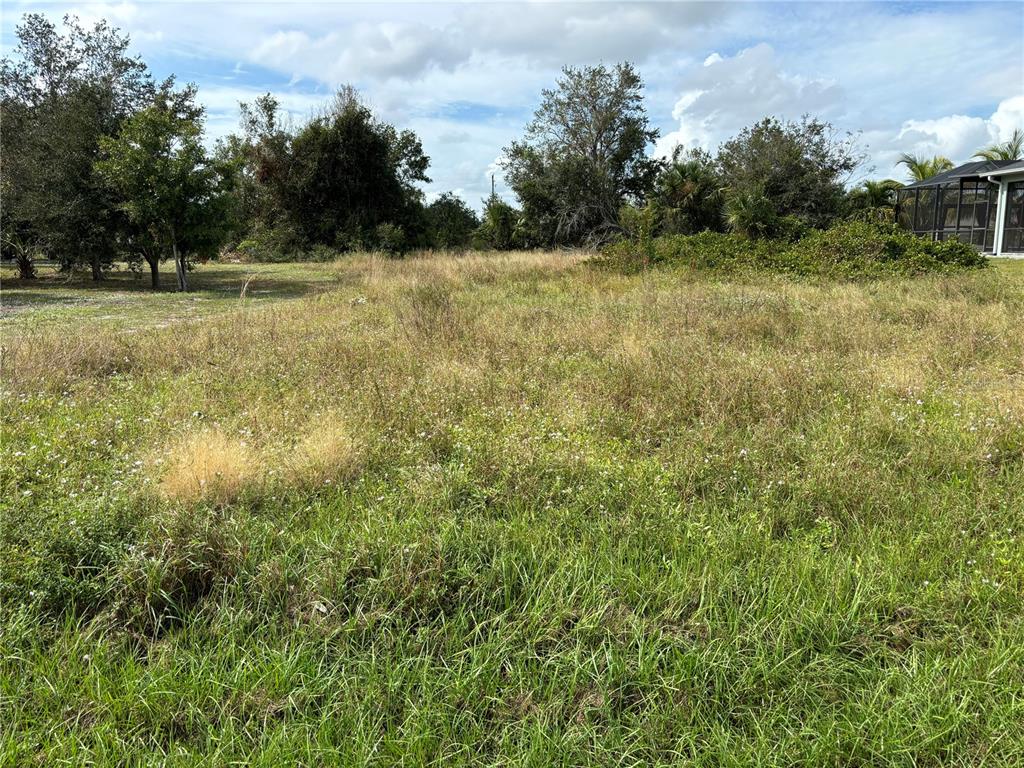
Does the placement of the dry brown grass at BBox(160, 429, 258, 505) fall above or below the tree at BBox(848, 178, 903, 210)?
below

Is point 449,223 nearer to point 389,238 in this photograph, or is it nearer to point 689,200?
point 389,238

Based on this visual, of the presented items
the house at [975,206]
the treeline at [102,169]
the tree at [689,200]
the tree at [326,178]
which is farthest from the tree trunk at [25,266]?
the house at [975,206]

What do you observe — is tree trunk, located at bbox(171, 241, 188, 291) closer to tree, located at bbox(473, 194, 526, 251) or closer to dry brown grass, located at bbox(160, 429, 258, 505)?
dry brown grass, located at bbox(160, 429, 258, 505)

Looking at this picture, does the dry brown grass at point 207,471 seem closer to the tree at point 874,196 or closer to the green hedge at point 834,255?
the green hedge at point 834,255

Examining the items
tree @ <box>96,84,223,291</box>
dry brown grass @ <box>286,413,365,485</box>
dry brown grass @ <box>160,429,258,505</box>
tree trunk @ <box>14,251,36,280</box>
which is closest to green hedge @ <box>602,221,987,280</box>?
tree @ <box>96,84,223,291</box>

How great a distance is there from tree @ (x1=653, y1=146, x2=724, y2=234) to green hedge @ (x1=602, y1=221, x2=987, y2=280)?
12.4 metres

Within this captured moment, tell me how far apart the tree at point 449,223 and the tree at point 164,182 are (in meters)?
17.4

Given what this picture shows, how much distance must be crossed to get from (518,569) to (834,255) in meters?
13.8

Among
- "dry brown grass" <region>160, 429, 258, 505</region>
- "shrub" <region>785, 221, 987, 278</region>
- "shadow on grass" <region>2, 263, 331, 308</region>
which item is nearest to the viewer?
"dry brown grass" <region>160, 429, 258, 505</region>

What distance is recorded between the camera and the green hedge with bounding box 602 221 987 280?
43.3ft

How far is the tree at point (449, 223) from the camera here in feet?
107

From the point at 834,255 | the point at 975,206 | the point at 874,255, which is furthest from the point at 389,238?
the point at 975,206

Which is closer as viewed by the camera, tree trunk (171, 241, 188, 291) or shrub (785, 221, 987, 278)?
shrub (785, 221, 987, 278)

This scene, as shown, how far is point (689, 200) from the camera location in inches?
1127
